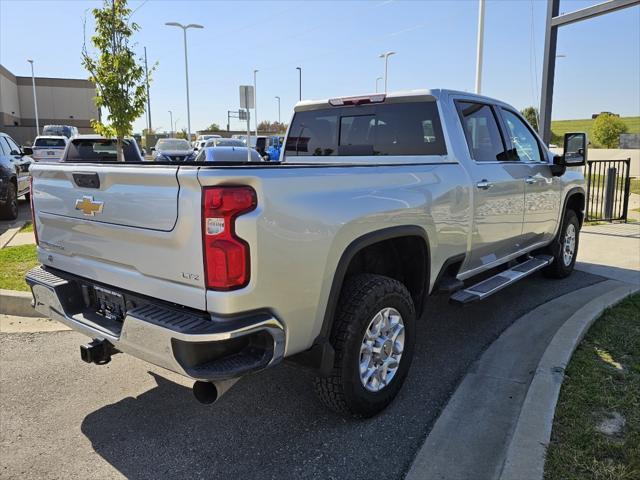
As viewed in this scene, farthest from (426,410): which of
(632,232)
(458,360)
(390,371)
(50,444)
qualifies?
(632,232)

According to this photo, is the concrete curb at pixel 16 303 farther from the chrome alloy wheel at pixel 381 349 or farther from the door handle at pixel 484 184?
the door handle at pixel 484 184

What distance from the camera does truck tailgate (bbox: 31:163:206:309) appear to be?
2463 millimetres

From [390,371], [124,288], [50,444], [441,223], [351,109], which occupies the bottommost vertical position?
[50,444]

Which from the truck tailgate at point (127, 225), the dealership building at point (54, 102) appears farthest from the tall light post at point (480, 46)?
the dealership building at point (54, 102)

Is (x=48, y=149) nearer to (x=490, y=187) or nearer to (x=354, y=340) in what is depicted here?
(x=490, y=187)

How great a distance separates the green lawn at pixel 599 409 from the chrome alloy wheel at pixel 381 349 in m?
0.99

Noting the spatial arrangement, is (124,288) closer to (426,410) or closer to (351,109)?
(426,410)

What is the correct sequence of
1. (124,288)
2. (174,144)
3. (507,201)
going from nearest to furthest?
1. (124,288)
2. (507,201)
3. (174,144)

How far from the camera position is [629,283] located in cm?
627

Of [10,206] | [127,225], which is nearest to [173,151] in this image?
[10,206]

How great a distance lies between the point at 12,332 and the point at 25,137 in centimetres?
6366

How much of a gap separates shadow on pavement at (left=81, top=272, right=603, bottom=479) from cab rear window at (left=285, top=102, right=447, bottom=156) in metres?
1.75

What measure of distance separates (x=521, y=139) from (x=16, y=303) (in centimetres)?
531

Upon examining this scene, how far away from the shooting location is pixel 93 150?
10.8 meters
